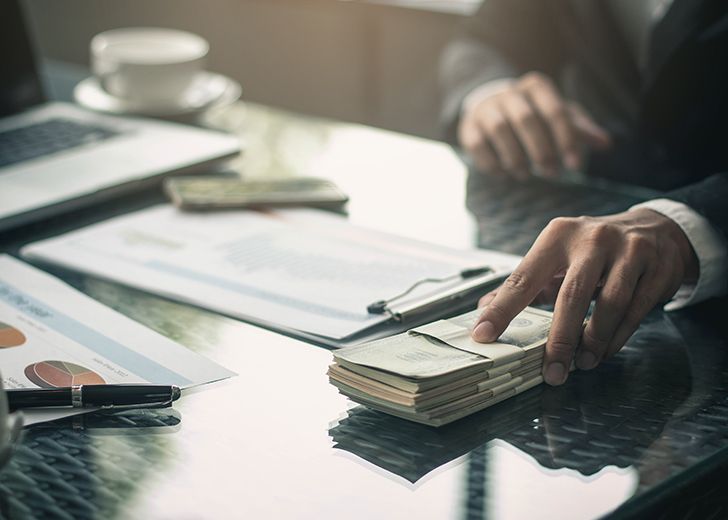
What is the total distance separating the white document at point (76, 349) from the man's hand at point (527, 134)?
22.5 inches

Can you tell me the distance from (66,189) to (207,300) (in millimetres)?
332

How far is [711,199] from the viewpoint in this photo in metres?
0.86

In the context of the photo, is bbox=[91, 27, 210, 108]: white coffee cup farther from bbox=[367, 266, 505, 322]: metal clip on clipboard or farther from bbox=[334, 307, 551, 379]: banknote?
bbox=[334, 307, 551, 379]: banknote

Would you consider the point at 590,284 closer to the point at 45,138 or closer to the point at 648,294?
the point at 648,294

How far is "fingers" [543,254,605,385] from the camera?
0.68m

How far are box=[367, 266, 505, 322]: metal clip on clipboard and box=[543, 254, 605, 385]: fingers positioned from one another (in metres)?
0.11

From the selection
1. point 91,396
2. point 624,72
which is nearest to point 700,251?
point 91,396

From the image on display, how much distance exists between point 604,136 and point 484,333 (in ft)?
2.19

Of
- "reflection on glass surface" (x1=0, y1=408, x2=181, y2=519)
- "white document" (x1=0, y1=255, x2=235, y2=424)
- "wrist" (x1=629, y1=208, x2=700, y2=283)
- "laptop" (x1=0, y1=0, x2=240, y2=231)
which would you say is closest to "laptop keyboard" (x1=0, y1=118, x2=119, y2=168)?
"laptop" (x1=0, y1=0, x2=240, y2=231)

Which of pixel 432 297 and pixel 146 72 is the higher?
pixel 146 72

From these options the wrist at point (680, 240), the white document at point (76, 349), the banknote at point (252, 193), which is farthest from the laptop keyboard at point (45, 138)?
the wrist at point (680, 240)

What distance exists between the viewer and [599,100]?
159 cm

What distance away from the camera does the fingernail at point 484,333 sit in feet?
2.23

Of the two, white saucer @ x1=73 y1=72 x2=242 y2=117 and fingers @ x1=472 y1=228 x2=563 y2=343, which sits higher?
white saucer @ x1=73 y1=72 x2=242 y2=117
